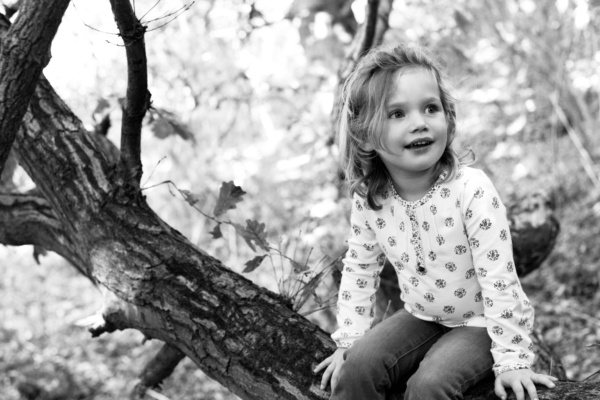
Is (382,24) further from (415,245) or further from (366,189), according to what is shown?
(415,245)

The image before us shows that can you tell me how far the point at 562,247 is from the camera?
432 centimetres

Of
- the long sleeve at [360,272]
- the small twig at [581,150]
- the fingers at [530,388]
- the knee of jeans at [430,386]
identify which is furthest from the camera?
the small twig at [581,150]

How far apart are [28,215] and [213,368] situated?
106cm

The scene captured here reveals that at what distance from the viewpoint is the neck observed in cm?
184

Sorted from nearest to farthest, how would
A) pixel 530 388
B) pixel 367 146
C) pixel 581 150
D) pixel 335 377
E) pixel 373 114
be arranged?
pixel 530 388, pixel 335 377, pixel 373 114, pixel 367 146, pixel 581 150

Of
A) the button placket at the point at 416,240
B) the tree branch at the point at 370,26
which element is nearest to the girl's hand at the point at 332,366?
the button placket at the point at 416,240

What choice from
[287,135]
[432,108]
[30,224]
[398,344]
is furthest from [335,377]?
[287,135]

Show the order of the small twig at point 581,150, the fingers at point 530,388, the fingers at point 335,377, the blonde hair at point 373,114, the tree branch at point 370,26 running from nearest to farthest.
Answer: the fingers at point 530,388, the fingers at point 335,377, the blonde hair at point 373,114, the tree branch at point 370,26, the small twig at point 581,150

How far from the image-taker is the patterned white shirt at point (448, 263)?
1657 mm

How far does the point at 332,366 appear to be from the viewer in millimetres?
1743

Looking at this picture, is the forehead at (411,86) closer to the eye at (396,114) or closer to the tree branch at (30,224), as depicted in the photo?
the eye at (396,114)

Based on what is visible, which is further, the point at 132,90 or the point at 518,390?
the point at 132,90

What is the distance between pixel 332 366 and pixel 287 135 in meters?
3.70

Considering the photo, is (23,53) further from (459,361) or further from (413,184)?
(459,361)
